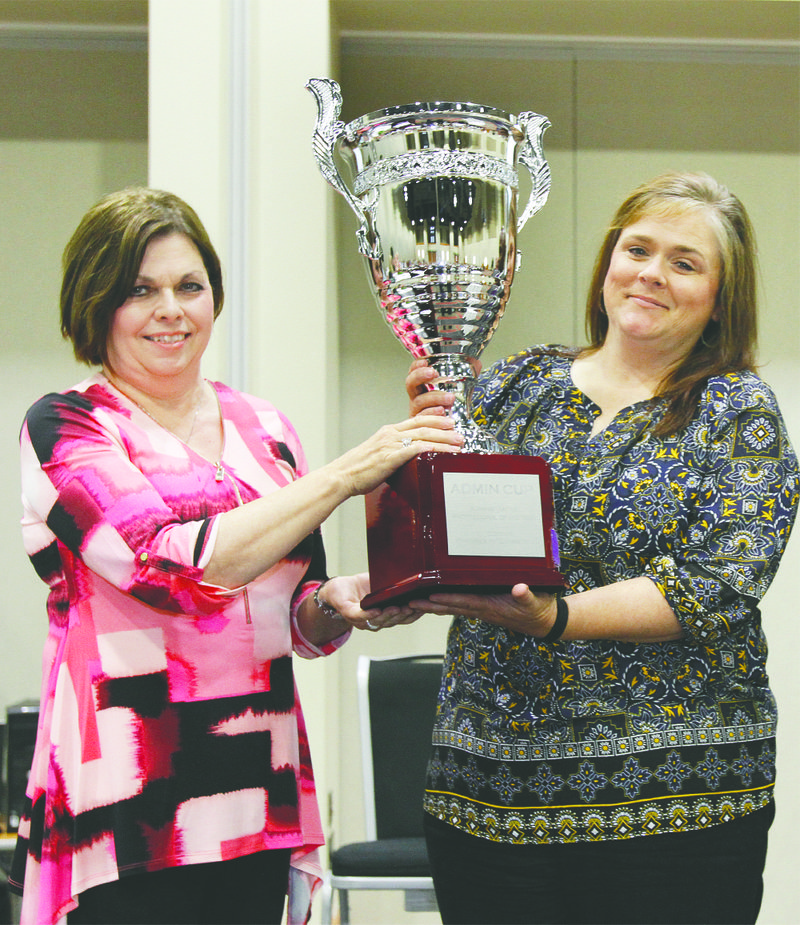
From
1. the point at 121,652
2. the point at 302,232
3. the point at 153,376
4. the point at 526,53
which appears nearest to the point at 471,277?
the point at 153,376

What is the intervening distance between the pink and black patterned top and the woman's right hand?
6.3 inches

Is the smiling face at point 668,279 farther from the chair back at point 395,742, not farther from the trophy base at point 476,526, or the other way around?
the chair back at point 395,742

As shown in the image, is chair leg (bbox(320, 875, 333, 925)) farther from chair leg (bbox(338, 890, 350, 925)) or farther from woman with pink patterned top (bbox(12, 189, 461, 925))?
woman with pink patterned top (bbox(12, 189, 461, 925))

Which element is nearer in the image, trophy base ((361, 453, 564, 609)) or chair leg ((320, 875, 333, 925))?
trophy base ((361, 453, 564, 609))

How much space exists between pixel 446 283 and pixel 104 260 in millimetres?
405

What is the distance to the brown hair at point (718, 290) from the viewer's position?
123 cm

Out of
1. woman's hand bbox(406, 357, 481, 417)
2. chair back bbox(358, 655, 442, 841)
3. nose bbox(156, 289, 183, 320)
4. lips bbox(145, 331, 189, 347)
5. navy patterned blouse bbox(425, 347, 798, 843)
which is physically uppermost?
nose bbox(156, 289, 183, 320)

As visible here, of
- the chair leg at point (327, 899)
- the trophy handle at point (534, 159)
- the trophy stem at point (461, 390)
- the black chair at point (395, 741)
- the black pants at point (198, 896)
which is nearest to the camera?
the black pants at point (198, 896)

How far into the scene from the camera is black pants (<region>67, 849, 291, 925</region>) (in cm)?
106

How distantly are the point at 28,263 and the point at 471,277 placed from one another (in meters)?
2.03

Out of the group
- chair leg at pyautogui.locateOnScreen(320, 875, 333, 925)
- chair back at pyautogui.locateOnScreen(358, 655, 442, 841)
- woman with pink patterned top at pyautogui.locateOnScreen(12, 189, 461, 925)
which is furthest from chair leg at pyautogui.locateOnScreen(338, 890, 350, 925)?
woman with pink patterned top at pyautogui.locateOnScreen(12, 189, 461, 925)

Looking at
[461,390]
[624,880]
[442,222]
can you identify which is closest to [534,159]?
[442,222]

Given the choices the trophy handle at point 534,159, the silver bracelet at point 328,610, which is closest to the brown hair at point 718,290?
the trophy handle at point 534,159

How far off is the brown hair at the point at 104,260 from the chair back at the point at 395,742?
1.37 meters
